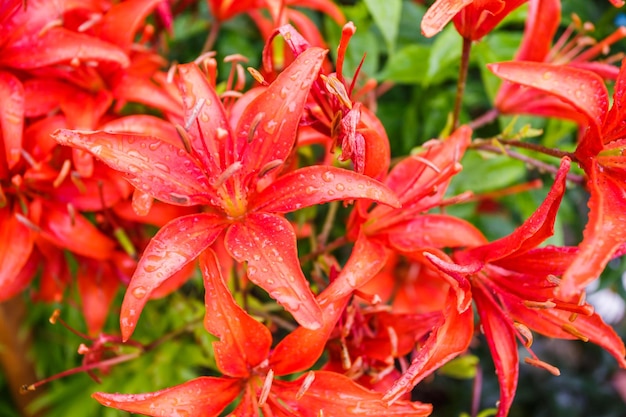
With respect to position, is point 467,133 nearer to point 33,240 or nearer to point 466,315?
point 466,315

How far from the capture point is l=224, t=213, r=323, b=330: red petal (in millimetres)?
552

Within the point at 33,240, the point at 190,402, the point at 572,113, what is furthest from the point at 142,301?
the point at 572,113

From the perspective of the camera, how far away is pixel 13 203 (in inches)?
30.8

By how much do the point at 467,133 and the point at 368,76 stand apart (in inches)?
12.4

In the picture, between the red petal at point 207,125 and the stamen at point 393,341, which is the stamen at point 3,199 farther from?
the stamen at point 393,341

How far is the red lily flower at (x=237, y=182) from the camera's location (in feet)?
1.86

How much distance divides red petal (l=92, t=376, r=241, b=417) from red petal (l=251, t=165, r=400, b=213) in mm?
171

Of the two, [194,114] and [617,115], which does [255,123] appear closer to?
[194,114]

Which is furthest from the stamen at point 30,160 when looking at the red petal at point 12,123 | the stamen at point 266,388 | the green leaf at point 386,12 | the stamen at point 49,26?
the green leaf at point 386,12

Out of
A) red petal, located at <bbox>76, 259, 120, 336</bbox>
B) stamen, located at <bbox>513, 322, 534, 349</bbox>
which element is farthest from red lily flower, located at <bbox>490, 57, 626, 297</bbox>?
red petal, located at <bbox>76, 259, 120, 336</bbox>

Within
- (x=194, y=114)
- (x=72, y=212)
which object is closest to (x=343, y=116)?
(x=194, y=114)

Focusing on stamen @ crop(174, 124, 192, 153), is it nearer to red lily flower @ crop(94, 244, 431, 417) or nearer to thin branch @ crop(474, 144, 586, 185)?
red lily flower @ crop(94, 244, 431, 417)

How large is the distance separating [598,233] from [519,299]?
0.16 metres

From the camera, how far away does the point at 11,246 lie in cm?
74
